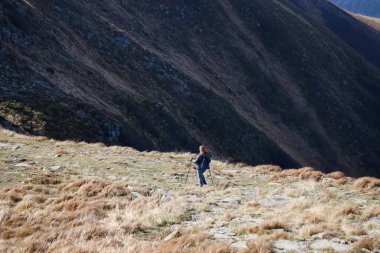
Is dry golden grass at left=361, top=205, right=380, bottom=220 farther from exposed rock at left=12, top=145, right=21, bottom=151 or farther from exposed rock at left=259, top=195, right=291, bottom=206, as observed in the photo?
exposed rock at left=12, top=145, right=21, bottom=151

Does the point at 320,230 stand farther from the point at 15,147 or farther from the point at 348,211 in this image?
the point at 15,147

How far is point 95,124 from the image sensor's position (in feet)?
102

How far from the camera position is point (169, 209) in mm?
11578

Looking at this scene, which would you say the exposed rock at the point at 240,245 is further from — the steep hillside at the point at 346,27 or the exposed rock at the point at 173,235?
the steep hillside at the point at 346,27

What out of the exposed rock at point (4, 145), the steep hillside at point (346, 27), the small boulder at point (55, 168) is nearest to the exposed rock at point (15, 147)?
the exposed rock at point (4, 145)

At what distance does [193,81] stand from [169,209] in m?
41.6

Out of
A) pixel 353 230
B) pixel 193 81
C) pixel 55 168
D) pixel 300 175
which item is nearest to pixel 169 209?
pixel 353 230

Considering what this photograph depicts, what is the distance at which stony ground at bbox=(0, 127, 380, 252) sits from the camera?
8445mm

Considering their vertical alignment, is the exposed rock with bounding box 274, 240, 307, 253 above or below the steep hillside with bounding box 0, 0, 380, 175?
above

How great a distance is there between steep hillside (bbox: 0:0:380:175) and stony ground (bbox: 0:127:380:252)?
12.8 metres

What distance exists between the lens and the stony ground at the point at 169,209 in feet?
27.7

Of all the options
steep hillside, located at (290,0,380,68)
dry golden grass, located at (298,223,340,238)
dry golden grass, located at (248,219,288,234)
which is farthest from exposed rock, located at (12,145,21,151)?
steep hillside, located at (290,0,380,68)

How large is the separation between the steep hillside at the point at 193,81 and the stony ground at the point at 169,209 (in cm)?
1284

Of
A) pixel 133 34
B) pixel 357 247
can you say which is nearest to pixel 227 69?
pixel 133 34
